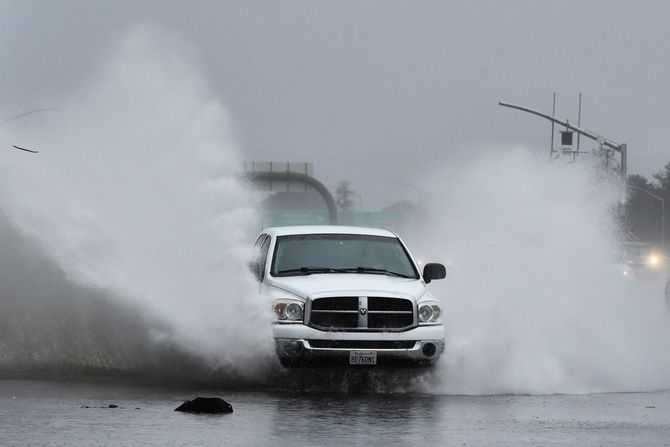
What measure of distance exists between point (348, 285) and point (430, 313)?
86 cm

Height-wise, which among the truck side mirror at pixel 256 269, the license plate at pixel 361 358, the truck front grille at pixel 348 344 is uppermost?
the truck side mirror at pixel 256 269

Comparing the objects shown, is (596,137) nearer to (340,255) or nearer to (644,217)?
(340,255)

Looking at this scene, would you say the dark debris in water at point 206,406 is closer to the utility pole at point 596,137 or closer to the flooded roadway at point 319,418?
the flooded roadway at point 319,418

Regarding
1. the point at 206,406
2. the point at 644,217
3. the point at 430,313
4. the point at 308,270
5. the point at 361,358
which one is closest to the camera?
the point at 206,406

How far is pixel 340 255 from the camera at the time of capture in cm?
1711

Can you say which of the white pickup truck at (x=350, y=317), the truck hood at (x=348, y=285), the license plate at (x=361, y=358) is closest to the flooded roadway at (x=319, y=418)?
the license plate at (x=361, y=358)

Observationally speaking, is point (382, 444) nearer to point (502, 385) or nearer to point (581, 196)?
point (502, 385)

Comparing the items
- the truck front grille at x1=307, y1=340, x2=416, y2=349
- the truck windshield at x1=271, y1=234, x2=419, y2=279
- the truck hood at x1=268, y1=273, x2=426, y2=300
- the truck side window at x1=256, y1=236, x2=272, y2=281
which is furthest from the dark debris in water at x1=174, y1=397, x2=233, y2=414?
the truck side window at x1=256, y1=236, x2=272, y2=281

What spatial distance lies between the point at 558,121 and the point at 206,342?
37567 mm

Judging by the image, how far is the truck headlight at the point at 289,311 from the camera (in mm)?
15453

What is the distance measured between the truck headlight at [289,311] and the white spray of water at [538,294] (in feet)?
5.17

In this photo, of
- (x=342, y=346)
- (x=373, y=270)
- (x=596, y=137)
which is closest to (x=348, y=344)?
(x=342, y=346)

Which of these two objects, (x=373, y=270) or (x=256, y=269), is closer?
(x=373, y=270)

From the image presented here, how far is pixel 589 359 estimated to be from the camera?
18219 millimetres
